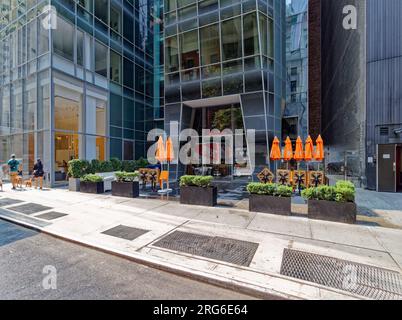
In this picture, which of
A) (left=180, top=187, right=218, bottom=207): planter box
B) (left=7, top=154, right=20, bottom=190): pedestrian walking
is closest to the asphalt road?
(left=180, top=187, right=218, bottom=207): planter box

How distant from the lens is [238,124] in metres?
16.5

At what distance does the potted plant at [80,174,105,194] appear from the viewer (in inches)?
441

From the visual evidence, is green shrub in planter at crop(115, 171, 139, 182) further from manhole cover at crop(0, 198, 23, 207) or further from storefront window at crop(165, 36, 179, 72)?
storefront window at crop(165, 36, 179, 72)

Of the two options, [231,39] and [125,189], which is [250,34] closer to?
[231,39]

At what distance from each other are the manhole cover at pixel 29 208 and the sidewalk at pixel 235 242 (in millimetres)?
34

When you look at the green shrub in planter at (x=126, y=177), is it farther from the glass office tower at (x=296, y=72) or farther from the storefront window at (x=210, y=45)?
the glass office tower at (x=296, y=72)

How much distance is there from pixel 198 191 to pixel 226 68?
10.3m

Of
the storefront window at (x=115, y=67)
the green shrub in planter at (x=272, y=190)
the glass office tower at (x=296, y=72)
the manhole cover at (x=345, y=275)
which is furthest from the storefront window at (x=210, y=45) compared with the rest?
the manhole cover at (x=345, y=275)

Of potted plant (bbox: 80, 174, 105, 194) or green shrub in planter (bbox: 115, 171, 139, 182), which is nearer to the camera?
green shrub in planter (bbox: 115, 171, 139, 182)

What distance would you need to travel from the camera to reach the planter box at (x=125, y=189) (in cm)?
1027

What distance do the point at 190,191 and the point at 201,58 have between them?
1139cm

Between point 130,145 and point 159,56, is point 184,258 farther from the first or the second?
point 159,56

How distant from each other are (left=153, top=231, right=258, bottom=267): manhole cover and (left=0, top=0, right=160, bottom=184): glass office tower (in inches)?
471
